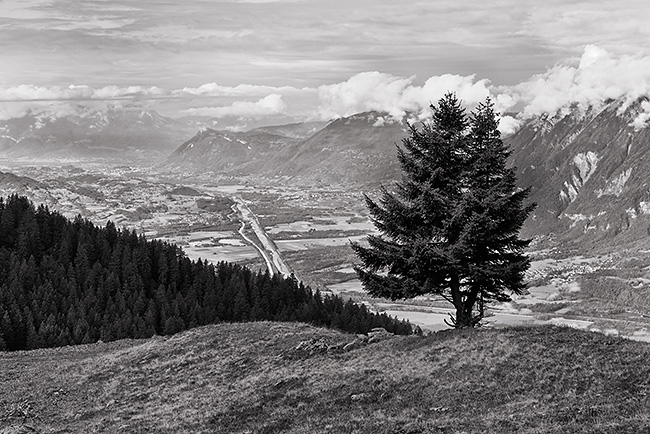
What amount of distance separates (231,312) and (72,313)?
25.5 m

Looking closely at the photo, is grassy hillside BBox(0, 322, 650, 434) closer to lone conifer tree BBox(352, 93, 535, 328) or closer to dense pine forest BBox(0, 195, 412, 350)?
lone conifer tree BBox(352, 93, 535, 328)

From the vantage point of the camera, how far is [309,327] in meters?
45.7

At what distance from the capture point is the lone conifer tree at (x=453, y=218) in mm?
32875

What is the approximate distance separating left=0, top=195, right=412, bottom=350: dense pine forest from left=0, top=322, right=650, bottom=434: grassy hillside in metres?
30.2

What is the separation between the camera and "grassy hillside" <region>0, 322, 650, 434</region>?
20.5 meters

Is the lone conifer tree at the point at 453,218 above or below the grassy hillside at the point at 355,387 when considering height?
above

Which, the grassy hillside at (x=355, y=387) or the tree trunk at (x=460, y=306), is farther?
the tree trunk at (x=460, y=306)

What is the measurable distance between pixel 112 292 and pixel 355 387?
7062 cm

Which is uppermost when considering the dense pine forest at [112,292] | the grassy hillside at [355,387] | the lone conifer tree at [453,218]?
the lone conifer tree at [453,218]

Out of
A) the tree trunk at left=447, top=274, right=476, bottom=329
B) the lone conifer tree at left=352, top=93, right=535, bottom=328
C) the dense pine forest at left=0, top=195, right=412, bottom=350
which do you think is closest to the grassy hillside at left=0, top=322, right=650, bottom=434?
the tree trunk at left=447, top=274, right=476, bottom=329

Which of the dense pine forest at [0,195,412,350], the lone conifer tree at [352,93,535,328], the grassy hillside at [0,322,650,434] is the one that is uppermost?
the lone conifer tree at [352,93,535,328]

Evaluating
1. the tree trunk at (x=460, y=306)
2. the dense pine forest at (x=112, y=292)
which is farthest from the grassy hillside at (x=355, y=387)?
the dense pine forest at (x=112, y=292)

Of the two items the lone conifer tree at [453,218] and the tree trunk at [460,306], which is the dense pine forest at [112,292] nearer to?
the lone conifer tree at [453,218]

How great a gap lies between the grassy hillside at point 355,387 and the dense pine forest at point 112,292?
1188 inches
